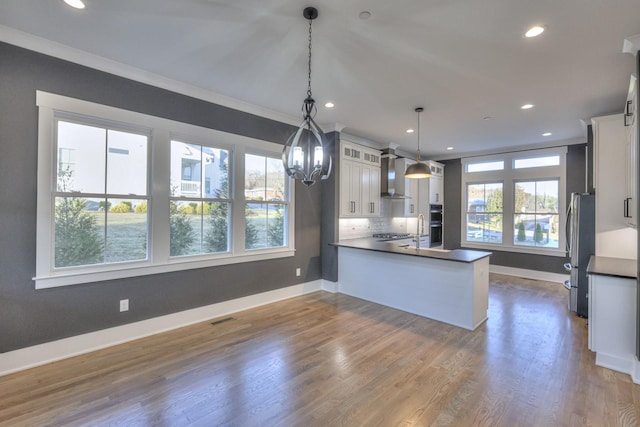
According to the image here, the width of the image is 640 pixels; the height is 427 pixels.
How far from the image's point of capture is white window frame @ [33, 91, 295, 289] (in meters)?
2.76

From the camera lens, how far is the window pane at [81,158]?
2924 millimetres

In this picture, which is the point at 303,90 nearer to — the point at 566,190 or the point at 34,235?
the point at 34,235

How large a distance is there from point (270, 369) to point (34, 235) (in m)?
2.55

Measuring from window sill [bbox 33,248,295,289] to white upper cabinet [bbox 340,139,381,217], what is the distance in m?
2.05

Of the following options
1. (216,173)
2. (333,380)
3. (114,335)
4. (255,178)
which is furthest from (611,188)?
(114,335)

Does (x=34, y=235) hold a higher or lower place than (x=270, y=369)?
higher

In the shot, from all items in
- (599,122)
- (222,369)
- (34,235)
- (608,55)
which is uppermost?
(608,55)

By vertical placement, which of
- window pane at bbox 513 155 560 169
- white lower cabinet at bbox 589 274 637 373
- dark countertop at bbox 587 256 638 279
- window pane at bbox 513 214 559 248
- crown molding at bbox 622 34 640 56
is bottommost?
white lower cabinet at bbox 589 274 637 373

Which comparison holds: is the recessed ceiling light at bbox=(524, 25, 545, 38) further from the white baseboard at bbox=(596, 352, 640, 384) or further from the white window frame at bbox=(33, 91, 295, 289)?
the white window frame at bbox=(33, 91, 295, 289)

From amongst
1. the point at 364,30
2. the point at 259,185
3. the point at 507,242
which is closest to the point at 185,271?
the point at 259,185

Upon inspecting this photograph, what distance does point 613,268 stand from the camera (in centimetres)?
301

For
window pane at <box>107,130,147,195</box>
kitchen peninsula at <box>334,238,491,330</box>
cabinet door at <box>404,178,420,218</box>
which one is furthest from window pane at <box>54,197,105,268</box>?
cabinet door at <box>404,178,420,218</box>

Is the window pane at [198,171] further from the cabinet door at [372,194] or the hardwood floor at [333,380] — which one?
the cabinet door at [372,194]

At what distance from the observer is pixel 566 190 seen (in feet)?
19.8
